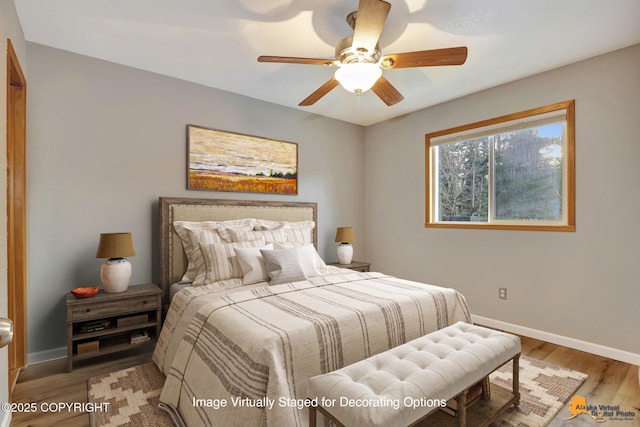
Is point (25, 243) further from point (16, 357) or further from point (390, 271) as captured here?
point (390, 271)

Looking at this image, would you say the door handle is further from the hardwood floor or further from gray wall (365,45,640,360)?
gray wall (365,45,640,360)

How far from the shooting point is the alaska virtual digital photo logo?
6.10ft

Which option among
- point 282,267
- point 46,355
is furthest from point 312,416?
point 46,355

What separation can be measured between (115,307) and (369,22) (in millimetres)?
2746

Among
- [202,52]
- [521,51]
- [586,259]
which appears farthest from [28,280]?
[586,259]

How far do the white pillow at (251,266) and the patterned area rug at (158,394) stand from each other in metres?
0.95

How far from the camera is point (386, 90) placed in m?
2.44

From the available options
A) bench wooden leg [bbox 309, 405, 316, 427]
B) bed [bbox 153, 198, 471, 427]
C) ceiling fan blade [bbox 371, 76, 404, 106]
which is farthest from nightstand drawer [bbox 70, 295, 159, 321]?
ceiling fan blade [bbox 371, 76, 404, 106]

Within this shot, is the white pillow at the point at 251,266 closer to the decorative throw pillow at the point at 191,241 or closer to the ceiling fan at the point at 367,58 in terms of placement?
the decorative throw pillow at the point at 191,241

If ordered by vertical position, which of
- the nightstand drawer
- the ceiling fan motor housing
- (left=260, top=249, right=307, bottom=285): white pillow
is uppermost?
the ceiling fan motor housing

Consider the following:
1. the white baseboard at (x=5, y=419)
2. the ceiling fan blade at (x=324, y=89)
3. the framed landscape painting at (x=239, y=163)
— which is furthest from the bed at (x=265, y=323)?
the ceiling fan blade at (x=324, y=89)

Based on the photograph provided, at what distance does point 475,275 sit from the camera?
3.52 meters

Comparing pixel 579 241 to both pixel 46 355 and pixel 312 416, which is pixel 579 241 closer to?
pixel 312 416

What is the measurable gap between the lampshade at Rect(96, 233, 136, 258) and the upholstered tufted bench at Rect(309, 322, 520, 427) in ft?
6.45
